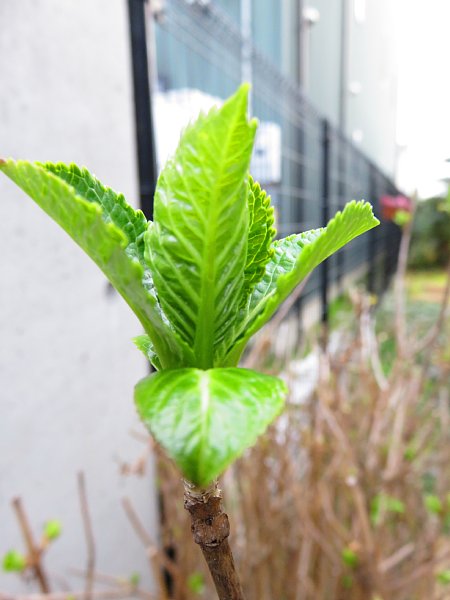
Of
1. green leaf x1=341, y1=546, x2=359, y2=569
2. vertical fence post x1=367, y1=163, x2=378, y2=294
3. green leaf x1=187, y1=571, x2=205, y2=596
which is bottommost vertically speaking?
green leaf x1=187, y1=571, x2=205, y2=596

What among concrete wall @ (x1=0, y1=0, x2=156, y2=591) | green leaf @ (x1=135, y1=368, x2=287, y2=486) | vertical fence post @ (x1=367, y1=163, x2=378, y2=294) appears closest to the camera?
green leaf @ (x1=135, y1=368, x2=287, y2=486)

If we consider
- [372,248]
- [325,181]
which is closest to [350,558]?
[325,181]

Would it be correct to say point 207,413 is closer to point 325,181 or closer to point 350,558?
point 350,558

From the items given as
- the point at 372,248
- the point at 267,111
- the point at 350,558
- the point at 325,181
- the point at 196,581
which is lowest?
the point at 196,581

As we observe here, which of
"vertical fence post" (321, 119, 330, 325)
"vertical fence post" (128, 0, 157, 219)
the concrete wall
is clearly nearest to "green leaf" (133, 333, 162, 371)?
the concrete wall

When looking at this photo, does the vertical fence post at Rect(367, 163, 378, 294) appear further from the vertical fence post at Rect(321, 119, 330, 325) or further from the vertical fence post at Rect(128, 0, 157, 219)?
the vertical fence post at Rect(128, 0, 157, 219)
